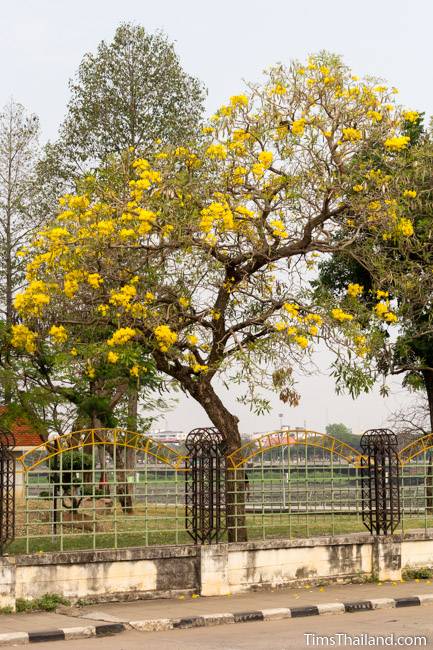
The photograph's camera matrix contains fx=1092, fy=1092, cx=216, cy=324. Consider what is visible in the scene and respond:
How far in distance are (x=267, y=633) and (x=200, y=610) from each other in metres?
1.89

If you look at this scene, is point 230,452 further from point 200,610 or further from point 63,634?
point 63,634

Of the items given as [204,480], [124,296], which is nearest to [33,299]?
[124,296]

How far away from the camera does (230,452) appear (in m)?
17.6

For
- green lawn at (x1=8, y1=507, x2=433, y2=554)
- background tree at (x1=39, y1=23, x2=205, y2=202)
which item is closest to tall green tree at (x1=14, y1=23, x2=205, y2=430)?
background tree at (x1=39, y1=23, x2=205, y2=202)

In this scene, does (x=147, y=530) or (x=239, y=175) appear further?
(x=239, y=175)

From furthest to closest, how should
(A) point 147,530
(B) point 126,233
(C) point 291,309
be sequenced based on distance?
(C) point 291,309, (B) point 126,233, (A) point 147,530

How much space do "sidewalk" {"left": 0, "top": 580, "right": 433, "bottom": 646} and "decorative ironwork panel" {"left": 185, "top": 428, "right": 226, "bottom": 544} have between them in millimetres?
1129

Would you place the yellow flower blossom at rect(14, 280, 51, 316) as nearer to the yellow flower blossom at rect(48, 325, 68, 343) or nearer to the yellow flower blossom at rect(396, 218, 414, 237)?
the yellow flower blossom at rect(48, 325, 68, 343)

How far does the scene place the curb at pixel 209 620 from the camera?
12562mm

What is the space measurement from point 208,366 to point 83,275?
2705 mm

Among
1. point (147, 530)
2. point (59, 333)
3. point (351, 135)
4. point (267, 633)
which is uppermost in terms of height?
point (351, 135)

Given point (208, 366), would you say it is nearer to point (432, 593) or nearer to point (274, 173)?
point (274, 173)

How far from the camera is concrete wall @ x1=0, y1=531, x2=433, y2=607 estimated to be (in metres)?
14.7

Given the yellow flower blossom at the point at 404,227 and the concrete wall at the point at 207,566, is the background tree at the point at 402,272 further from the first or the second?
the concrete wall at the point at 207,566
